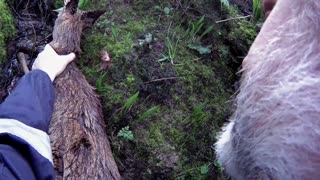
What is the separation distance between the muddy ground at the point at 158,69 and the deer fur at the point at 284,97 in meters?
1.47

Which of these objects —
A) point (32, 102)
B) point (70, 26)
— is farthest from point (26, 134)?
point (70, 26)

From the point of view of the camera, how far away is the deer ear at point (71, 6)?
3311mm

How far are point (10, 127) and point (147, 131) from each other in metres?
1.08

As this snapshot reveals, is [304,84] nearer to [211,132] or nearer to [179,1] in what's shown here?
[211,132]

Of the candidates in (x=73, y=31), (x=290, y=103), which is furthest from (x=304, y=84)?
(x=73, y=31)

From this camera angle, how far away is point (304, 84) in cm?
127

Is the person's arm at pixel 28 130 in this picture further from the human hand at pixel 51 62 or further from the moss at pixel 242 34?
the moss at pixel 242 34

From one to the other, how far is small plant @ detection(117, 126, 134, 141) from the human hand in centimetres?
53

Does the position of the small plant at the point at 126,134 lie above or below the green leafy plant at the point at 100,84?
below

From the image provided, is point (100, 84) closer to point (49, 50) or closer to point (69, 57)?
point (69, 57)

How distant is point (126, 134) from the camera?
292 centimetres

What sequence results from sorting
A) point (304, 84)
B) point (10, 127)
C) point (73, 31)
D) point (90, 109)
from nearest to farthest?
point (304, 84), point (10, 127), point (90, 109), point (73, 31)

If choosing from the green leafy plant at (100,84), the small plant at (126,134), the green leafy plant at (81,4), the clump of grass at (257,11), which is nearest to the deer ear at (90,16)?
the green leafy plant at (81,4)

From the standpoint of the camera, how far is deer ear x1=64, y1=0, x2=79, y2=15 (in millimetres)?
3311
